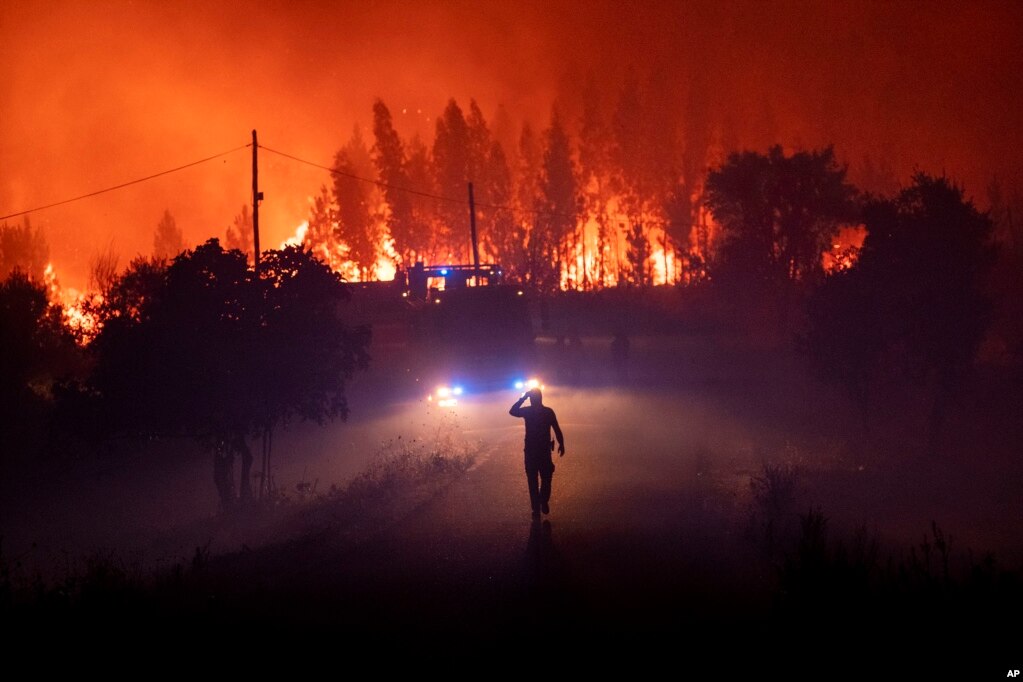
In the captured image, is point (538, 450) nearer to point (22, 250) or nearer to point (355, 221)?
point (355, 221)

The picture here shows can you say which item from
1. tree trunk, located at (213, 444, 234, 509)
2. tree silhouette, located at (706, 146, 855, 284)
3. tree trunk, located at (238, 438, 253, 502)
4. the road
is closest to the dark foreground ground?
the road

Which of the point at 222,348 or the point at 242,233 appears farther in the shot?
the point at 242,233

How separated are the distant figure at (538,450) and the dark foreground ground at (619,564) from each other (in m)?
0.34

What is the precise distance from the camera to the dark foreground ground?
5934mm

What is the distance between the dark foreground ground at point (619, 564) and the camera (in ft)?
19.5

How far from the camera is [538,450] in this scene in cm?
1094

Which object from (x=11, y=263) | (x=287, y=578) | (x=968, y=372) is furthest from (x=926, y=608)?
(x=11, y=263)

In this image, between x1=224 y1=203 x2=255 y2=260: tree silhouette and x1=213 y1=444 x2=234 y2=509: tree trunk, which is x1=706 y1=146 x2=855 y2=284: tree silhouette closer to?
x1=213 y1=444 x2=234 y2=509: tree trunk

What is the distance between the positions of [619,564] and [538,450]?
9.01 feet

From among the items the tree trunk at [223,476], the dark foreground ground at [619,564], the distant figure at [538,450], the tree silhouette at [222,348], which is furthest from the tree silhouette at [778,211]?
the distant figure at [538,450]

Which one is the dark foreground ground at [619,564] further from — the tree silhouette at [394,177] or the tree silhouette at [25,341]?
the tree silhouette at [394,177]

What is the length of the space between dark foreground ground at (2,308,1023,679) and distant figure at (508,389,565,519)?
1.13ft

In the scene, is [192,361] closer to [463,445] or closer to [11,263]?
[463,445]

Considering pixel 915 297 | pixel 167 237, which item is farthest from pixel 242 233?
pixel 915 297
